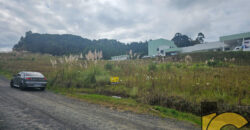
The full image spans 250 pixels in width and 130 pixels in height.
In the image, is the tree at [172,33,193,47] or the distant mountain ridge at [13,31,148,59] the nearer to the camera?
the distant mountain ridge at [13,31,148,59]

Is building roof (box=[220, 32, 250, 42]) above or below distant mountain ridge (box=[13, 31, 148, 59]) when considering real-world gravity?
below

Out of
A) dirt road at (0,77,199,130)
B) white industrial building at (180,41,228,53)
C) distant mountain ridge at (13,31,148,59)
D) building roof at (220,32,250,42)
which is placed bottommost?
dirt road at (0,77,199,130)

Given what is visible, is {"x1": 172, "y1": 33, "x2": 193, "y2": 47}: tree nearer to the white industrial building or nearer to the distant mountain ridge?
the distant mountain ridge

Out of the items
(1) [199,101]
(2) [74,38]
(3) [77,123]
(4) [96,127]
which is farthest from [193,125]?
(2) [74,38]

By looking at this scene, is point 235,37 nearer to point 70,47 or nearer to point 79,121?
point 79,121

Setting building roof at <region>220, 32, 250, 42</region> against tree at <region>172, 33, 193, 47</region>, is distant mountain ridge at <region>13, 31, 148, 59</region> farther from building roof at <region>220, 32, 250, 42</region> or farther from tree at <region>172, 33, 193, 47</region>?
building roof at <region>220, 32, 250, 42</region>

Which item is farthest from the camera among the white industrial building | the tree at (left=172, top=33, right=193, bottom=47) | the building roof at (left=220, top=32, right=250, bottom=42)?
the tree at (left=172, top=33, right=193, bottom=47)

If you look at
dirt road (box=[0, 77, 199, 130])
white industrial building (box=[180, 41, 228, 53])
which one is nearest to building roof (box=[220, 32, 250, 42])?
white industrial building (box=[180, 41, 228, 53])

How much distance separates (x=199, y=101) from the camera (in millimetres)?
5926

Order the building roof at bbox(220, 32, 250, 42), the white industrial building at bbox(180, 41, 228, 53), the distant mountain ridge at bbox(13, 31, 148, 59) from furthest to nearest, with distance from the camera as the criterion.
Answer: the distant mountain ridge at bbox(13, 31, 148, 59) → the white industrial building at bbox(180, 41, 228, 53) → the building roof at bbox(220, 32, 250, 42)

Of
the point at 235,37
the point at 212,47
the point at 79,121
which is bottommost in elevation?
the point at 79,121

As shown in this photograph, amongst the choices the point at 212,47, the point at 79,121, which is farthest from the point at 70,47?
the point at 79,121

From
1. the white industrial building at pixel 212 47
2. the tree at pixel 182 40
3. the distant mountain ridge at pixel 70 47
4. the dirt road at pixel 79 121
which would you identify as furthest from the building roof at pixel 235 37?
the dirt road at pixel 79 121

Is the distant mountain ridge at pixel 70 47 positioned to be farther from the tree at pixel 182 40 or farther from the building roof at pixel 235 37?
the building roof at pixel 235 37
